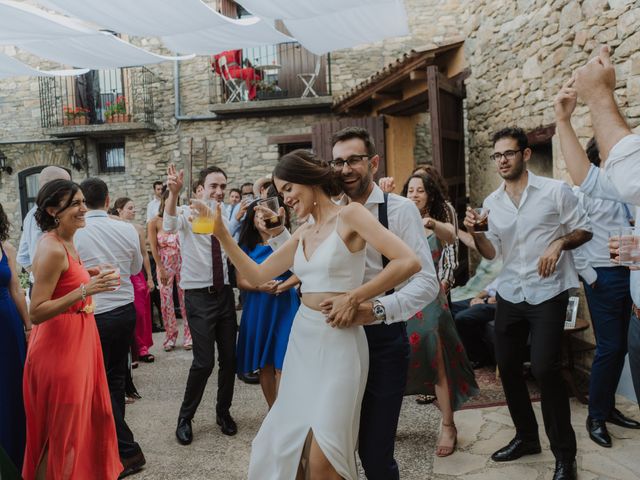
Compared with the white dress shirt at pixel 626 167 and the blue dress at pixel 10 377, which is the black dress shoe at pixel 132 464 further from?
the white dress shirt at pixel 626 167

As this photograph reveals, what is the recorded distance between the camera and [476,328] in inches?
207

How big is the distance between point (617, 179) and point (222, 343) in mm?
2957

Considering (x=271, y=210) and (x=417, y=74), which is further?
(x=417, y=74)

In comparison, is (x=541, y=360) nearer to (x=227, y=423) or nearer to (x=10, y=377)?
(x=227, y=423)

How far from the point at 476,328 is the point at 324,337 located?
3.52 metres

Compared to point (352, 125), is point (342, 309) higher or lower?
lower

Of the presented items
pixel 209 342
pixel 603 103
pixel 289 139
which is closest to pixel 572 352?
pixel 209 342

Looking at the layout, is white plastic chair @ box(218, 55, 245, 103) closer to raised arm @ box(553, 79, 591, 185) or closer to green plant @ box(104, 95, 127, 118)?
green plant @ box(104, 95, 127, 118)

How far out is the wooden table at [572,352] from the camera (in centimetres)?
427

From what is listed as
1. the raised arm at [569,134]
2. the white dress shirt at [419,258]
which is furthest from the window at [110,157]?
Result: the raised arm at [569,134]

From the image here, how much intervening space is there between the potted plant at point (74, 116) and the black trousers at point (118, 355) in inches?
460

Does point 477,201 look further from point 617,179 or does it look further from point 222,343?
point 617,179

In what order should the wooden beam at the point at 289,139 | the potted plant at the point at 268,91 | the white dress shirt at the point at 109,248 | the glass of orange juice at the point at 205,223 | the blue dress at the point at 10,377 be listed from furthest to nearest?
the potted plant at the point at 268,91 < the wooden beam at the point at 289,139 < the white dress shirt at the point at 109,248 < the blue dress at the point at 10,377 < the glass of orange juice at the point at 205,223

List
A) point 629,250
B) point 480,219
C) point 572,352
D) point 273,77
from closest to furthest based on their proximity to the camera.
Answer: point 629,250, point 480,219, point 572,352, point 273,77
